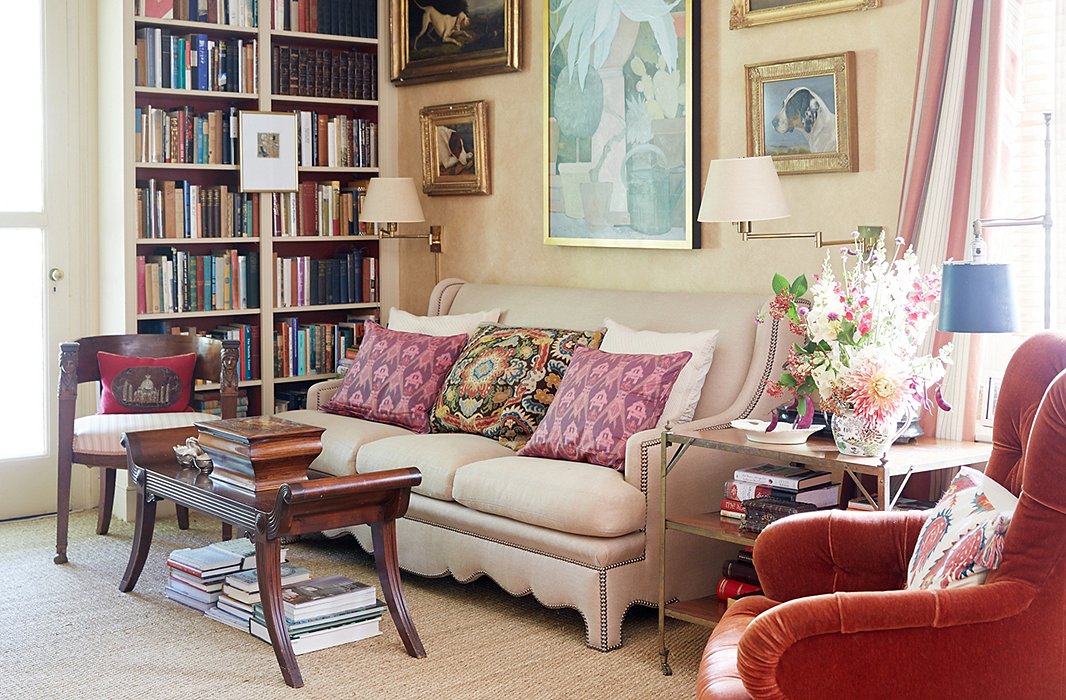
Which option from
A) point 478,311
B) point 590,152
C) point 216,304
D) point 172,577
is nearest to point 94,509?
point 216,304

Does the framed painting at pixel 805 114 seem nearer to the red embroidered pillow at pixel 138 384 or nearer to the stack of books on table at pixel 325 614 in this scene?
the stack of books on table at pixel 325 614

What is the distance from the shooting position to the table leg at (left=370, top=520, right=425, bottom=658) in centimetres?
376

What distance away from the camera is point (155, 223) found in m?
5.50

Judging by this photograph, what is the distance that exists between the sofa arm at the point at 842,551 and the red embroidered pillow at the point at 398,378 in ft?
7.30

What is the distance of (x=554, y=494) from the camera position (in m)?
3.88

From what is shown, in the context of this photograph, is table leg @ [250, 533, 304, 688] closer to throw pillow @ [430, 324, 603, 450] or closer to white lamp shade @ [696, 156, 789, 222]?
throw pillow @ [430, 324, 603, 450]

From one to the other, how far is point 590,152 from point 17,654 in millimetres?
2814

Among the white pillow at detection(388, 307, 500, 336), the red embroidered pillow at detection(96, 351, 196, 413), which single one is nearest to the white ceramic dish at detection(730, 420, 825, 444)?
the white pillow at detection(388, 307, 500, 336)

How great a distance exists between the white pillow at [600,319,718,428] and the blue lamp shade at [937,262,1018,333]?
1.22 m

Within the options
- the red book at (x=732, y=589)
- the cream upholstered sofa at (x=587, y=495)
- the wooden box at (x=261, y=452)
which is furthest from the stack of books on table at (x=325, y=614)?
the red book at (x=732, y=589)

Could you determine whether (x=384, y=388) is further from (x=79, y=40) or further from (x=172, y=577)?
(x=79, y=40)

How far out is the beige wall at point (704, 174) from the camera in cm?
407

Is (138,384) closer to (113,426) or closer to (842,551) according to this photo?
(113,426)

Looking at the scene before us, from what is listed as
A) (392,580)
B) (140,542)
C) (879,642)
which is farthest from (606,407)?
(879,642)
